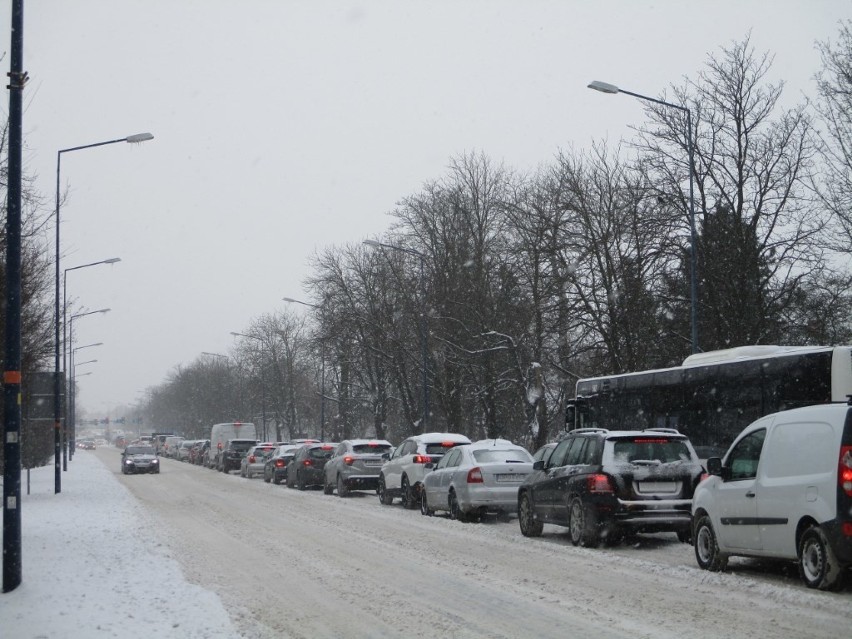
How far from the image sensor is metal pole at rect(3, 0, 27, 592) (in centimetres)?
1084

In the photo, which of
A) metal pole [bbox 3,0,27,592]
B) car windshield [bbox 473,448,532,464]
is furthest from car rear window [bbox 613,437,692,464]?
metal pole [bbox 3,0,27,592]

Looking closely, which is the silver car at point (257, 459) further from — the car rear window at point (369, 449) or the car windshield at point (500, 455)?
the car windshield at point (500, 455)

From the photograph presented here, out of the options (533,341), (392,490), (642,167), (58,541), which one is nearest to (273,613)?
(58,541)

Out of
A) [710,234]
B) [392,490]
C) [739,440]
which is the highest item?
[710,234]

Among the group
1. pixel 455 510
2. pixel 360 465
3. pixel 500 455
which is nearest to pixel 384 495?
pixel 360 465

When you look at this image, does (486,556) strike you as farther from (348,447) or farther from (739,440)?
(348,447)

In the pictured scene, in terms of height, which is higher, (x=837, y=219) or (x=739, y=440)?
(x=837, y=219)

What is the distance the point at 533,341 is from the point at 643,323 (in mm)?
7161

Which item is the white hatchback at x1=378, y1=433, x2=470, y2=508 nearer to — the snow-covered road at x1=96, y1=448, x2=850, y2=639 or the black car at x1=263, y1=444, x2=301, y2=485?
the snow-covered road at x1=96, y1=448, x2=850, y2=639

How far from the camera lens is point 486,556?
14.2 m

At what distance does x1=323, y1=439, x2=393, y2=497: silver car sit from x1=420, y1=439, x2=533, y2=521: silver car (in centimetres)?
809

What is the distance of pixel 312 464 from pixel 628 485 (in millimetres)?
20964

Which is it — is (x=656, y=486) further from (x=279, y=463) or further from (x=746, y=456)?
(x=279, y=463)

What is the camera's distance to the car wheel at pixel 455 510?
20.6 meters
